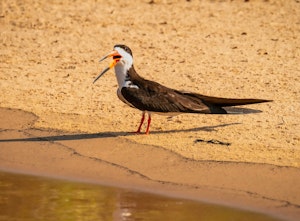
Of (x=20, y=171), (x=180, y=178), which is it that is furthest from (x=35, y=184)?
(x=180, y=178)

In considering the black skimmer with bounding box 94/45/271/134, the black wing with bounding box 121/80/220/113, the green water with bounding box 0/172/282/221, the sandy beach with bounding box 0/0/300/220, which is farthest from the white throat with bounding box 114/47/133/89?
the green water with bounding box 0/172/282/221

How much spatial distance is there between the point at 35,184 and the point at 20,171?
14.2 inches

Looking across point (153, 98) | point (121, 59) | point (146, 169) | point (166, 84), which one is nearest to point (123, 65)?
point (121, 59)

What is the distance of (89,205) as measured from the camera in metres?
7.94

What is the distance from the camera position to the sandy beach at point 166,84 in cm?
858

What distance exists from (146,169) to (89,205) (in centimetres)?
95

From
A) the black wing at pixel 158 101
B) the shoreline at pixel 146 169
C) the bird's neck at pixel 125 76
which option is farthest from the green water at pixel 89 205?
the bird's neck at pixel 125 76

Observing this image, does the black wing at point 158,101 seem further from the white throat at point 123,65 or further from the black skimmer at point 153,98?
the white throat at point 123,65

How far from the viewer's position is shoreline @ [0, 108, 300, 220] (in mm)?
7969

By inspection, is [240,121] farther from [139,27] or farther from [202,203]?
[139,27]

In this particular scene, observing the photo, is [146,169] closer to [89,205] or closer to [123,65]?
[89,205]

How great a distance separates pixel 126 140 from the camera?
380 inches

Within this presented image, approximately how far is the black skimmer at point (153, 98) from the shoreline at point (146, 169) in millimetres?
416

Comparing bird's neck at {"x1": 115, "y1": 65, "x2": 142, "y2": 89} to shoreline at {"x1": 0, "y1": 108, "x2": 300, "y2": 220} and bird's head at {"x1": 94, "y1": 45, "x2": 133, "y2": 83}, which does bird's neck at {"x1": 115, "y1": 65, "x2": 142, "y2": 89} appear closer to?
bird's head at {"x1": 94, "y1": 45, "x2": 133, "y2": 83}
